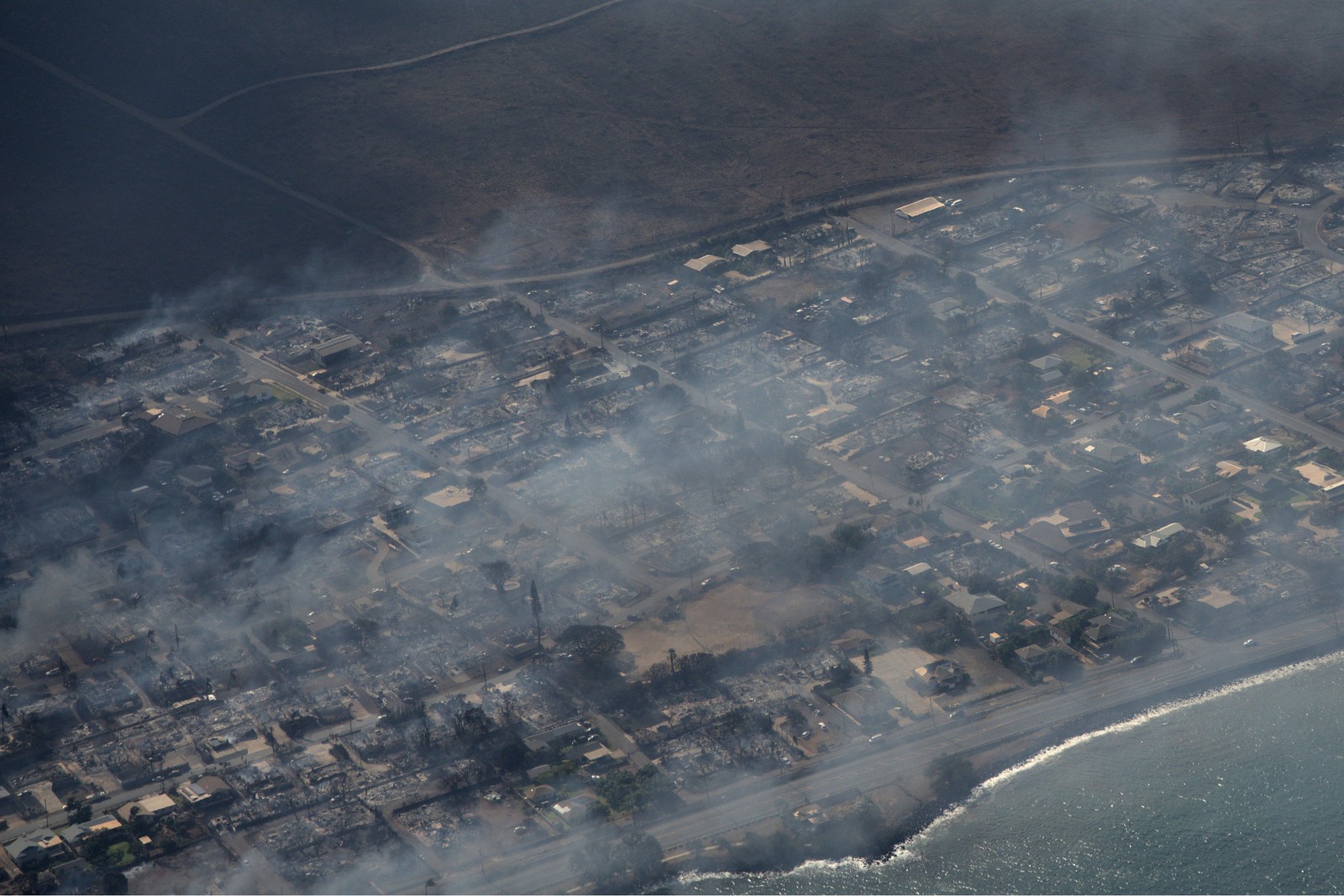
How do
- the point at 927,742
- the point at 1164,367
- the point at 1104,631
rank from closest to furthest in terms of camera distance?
the point at 927,742, the point at 1104,631, the point at 1164,367

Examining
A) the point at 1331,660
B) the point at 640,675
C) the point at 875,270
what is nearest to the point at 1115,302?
the point at 875,270

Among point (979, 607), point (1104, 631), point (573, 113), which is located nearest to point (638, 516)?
point (979, 607)

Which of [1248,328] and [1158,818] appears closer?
[1158,818]

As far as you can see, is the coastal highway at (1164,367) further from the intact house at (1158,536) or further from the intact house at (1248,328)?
the intact house at (1158,536)

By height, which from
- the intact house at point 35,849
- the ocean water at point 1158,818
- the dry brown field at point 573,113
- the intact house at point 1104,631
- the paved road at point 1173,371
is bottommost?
the intact house at point 35,849

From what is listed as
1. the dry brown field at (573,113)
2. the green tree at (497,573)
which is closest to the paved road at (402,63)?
the dry brown field at (573,113)

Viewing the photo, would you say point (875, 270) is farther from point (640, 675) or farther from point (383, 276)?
point (640, 675)

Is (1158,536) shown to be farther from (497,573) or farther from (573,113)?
(573,113)
